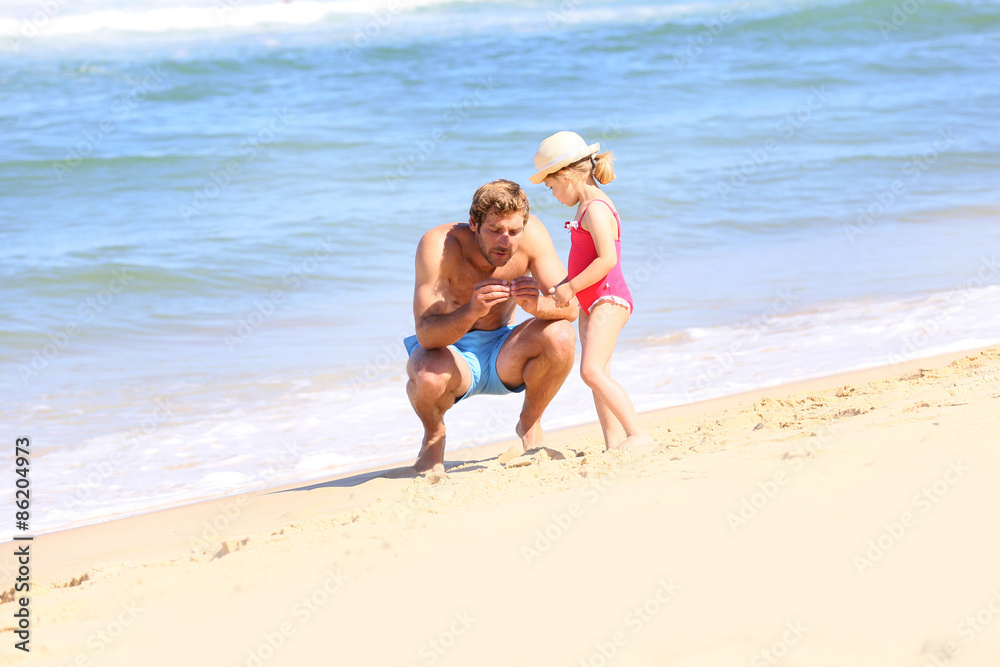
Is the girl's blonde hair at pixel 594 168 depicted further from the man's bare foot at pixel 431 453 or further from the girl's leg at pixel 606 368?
the man's bare foot at pixel 431 453

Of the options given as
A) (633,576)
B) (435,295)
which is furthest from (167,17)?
(633,576)

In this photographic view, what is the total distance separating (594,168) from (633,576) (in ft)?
7.33

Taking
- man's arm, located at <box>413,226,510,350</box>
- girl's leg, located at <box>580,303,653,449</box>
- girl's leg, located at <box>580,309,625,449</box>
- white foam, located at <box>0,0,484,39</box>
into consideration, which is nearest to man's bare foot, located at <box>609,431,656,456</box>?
girl's leg, located at <box>580,303,653,449</box>

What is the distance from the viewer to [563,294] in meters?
3.84

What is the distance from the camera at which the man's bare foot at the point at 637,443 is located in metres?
3.57

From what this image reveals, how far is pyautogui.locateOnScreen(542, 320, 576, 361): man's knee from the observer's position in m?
4.15

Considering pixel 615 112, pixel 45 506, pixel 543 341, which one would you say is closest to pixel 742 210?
pixel 615 112

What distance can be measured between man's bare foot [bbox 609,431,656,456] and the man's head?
3.15ft

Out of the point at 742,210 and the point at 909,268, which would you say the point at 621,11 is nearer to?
the point at 742,210

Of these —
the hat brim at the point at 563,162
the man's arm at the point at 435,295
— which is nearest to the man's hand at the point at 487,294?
the man's arm at the point at 435,295

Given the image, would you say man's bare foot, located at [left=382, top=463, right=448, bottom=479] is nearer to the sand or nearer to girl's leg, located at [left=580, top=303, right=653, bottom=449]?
girl's leg, located at [left=580, top=303, right=653, bottom=449]

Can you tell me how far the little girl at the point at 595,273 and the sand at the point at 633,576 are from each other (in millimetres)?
706

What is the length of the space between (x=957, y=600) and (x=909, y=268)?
20.6 feet

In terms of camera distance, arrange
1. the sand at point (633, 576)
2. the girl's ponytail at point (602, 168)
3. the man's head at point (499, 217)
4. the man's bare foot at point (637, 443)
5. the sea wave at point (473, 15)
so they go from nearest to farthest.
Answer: the sand at point (633, 576)
the man's bare foot at point (637, 443)
the man's head at point (499, 217)
the girl's ponytail at point (602, 168)
the sea wave at point (473, 15)
